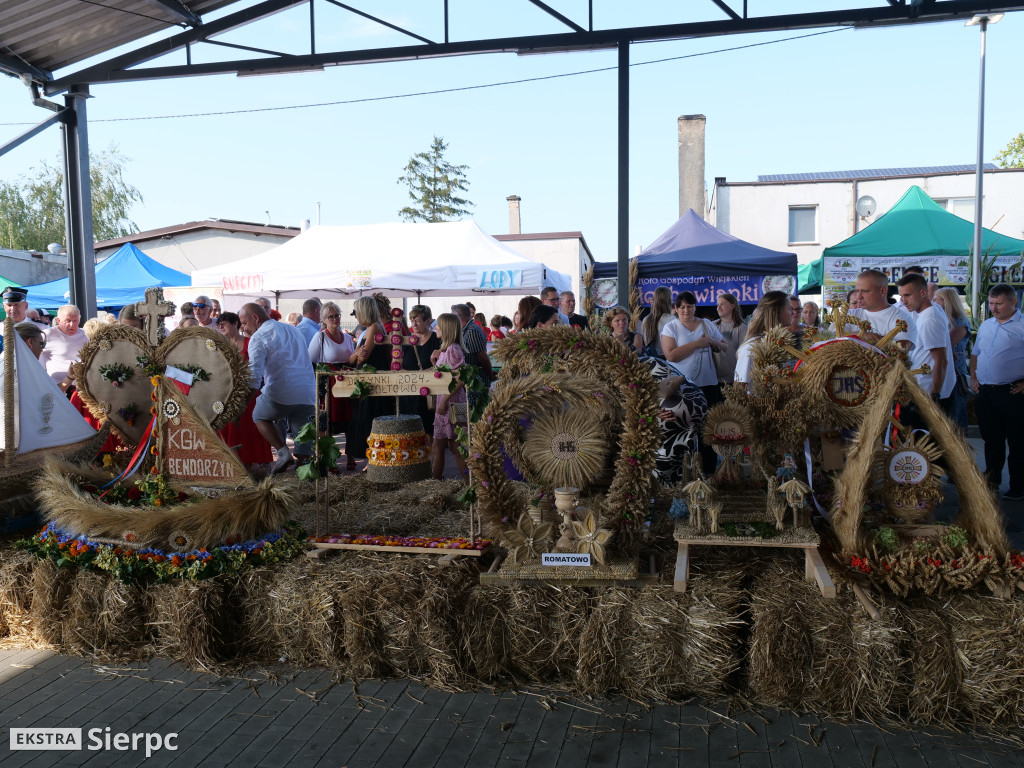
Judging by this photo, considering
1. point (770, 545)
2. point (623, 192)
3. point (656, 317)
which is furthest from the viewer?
point (623, 192)

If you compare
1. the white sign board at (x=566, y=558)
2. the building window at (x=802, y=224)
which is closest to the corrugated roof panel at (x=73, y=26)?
the white sign board at (x=566, y=558)

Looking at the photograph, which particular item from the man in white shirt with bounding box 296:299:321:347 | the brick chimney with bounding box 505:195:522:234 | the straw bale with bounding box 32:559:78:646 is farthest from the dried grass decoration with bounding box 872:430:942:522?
the brick chimney with bounding box 505:195:522:234

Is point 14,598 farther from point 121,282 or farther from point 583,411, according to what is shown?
point 121,282

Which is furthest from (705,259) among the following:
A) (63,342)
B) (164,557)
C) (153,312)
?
(164,557)

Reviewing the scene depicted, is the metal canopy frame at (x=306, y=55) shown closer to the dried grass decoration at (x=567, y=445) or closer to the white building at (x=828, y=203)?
the dried grass decoration at (x=567, y=445)

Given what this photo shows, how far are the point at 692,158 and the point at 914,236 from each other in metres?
13.6

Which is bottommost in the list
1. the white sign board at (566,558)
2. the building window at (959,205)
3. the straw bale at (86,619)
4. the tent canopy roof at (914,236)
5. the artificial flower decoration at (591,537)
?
the straw bale at (86,619)

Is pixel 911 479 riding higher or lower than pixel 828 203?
lower

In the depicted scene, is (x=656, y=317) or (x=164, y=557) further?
(x=656, y=317)

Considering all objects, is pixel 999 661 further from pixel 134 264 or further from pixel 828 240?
pixel 828 240

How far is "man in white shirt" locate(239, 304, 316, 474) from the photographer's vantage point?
6027 mm

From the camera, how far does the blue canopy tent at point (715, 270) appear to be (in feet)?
31.4

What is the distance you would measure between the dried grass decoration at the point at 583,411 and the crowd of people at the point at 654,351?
1.21 metres

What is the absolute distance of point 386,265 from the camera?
1102cm
